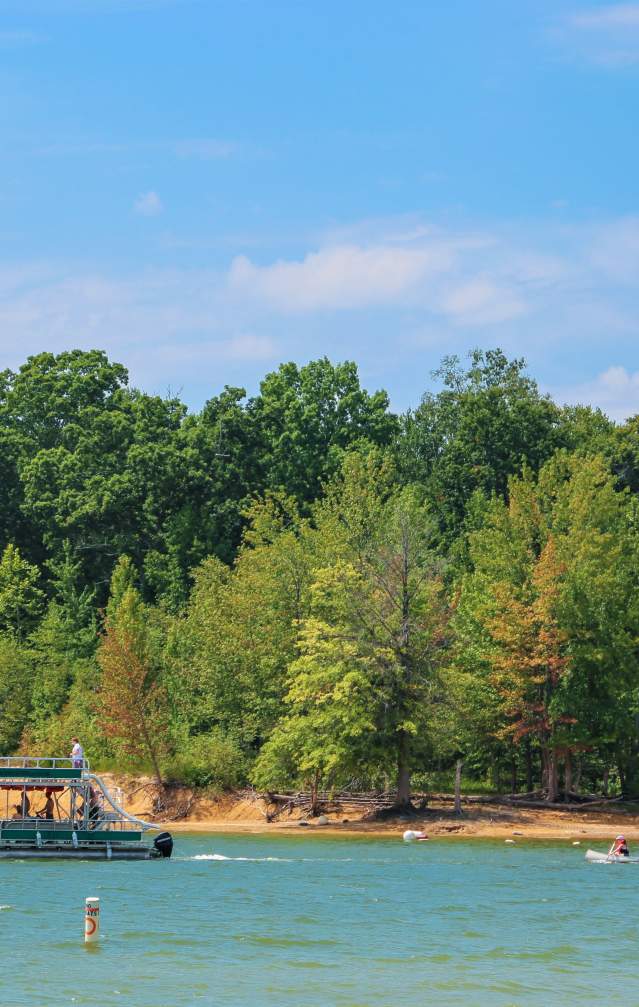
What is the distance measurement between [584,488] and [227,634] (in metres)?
20.5

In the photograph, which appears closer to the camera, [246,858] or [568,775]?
[246,858]

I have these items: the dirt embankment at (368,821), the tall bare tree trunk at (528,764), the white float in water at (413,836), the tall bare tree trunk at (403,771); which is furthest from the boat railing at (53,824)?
the tall bare tree trunk at (528,764)

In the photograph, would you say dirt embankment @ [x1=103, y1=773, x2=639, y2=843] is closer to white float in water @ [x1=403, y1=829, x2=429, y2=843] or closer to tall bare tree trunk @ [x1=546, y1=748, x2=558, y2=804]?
tall bare tree trunk @ [x1=546, y1=748, x2=558, y2=804]

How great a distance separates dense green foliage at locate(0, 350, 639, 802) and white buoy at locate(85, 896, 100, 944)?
111ft

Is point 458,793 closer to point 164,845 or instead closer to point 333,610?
point 333,610

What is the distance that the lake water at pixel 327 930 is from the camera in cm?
3158

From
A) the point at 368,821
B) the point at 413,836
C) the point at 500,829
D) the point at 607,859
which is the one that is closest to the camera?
the point at 607,859

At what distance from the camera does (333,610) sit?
3044 inches

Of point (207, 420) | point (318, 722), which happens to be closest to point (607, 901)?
point (318, 722)

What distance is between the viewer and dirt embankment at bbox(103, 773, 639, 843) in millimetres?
70438

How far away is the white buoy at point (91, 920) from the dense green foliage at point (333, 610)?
111 feet

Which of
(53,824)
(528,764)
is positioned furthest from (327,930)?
(528,764)

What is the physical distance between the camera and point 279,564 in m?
82.5

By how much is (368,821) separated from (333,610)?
1052 centimetres
